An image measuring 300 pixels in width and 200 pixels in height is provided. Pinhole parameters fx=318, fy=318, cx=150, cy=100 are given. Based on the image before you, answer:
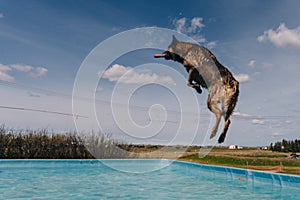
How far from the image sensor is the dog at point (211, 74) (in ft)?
13.5

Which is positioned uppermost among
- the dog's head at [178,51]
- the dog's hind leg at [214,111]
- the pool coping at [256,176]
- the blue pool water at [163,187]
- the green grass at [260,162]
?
the dog's head at [178,51]

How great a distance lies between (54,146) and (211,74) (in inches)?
593

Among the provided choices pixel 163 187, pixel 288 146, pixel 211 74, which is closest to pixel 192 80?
pixel 211 74

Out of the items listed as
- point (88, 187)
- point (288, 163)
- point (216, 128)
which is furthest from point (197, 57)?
point (288, 163)

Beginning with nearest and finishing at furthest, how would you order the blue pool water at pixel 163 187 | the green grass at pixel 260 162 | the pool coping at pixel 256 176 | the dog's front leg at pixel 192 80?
1. the dog's front leg at pixel 192 80
2. the blue pool water at pixel 163 187
3. the pool coping at pixel 256 176
4. the green grass at pixel 260 162

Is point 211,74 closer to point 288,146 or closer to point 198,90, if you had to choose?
point 198,90

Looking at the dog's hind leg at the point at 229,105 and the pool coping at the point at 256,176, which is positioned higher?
the dog's hind leg at the point at 229,105

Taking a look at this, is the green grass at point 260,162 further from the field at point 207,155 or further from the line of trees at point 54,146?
the line of trees at point 54,146

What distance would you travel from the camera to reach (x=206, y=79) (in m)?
4.18

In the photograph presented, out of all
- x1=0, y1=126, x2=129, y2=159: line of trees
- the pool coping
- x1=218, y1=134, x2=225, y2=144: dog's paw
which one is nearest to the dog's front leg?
x1=218, y1=134, x2=225, y2=144: dog's paw

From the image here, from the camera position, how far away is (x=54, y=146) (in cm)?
1761

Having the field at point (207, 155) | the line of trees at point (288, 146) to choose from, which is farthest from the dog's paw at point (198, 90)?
the line of trees at point (288, 146)

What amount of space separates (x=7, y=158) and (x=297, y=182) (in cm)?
1363

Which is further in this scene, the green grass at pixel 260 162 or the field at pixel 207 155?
the field at pixel 207 155
